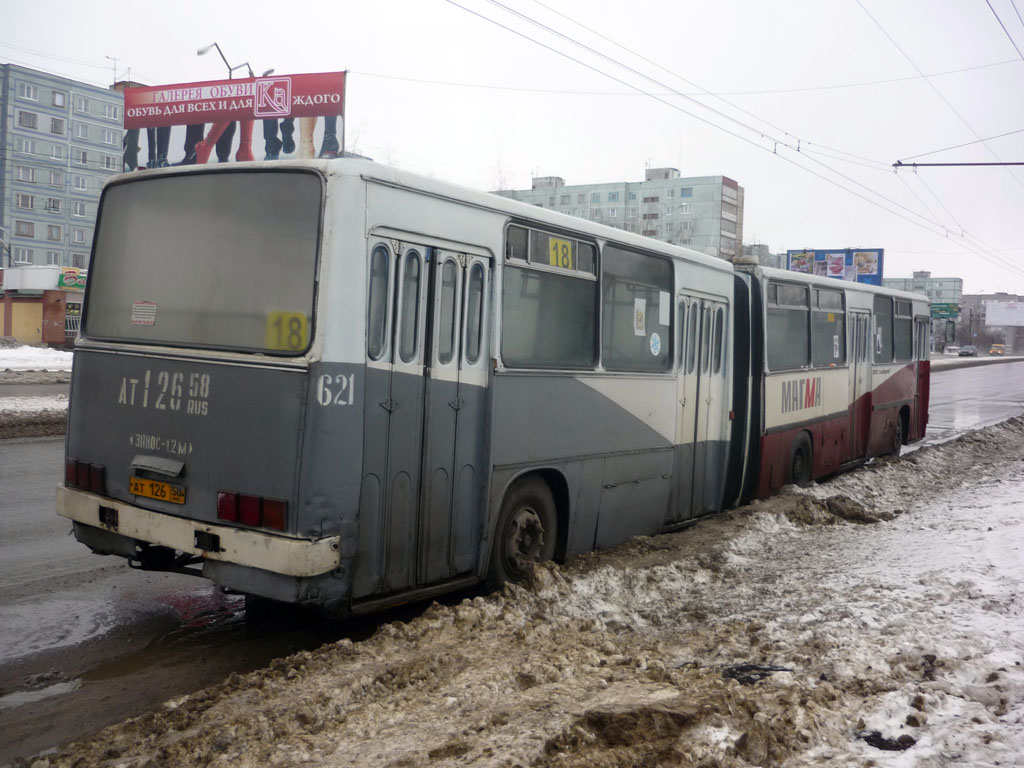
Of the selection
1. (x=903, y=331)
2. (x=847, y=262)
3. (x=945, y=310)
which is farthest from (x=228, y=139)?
(x=945, y=310)

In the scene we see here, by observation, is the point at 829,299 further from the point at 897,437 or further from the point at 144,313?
the point at 144,313

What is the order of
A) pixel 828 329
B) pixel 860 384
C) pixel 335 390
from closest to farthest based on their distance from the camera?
pixel 335 390 < pixel 828 329 < pixel 860 384

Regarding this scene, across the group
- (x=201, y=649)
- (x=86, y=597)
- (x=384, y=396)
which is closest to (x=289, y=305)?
(x=384, y=396)

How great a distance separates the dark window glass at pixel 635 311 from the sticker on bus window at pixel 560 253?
1.71 feet

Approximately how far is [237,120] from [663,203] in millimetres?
82272

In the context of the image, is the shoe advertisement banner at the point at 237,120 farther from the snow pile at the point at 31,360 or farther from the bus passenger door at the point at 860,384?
the bus passenger door at the point at 860,384

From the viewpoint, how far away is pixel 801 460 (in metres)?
12.6

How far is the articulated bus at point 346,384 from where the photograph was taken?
5.27 metres

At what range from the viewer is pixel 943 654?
4.98 meters

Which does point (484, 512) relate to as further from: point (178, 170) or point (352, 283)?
point (178, 170)

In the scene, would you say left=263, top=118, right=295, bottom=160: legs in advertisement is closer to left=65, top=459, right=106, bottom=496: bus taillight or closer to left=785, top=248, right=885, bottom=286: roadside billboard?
left=65, top=459, right=106, bottom=496: bus taillight

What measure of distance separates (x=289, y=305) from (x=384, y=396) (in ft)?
2.51

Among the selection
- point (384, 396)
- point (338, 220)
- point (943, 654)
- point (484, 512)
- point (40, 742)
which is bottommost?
point (40, 742)

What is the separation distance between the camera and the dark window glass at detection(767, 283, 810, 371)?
1144 centimetres
